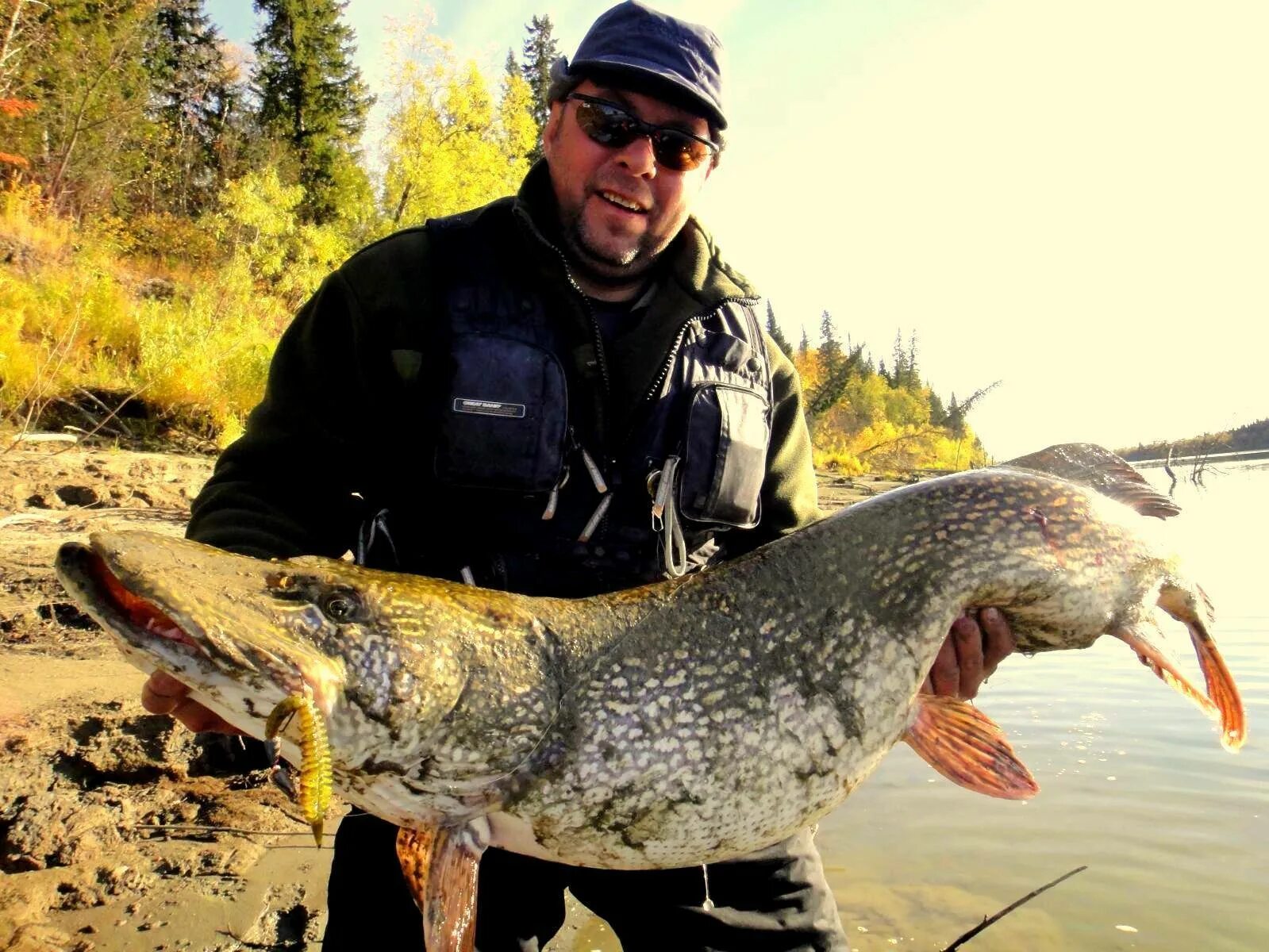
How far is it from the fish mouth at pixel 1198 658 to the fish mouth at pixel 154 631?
2219 mm

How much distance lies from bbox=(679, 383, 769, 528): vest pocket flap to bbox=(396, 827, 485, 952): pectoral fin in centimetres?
111

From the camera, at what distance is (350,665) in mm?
1678

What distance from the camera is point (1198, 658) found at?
2.52m

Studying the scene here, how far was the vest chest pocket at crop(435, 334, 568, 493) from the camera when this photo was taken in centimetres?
229

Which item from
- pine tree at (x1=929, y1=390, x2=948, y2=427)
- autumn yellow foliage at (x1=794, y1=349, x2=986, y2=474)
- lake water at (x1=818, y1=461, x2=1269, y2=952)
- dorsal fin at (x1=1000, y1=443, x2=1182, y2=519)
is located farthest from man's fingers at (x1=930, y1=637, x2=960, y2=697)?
pine tree at (x1=929, y1=390, x2=948, y2=427)

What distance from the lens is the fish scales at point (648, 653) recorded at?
1578 mm

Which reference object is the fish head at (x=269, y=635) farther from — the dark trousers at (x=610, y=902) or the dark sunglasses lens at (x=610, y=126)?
the dark sunglasses lens at (x=610, y=126)

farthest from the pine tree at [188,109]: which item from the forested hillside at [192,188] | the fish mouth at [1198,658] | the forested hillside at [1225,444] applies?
the forested hillside at [1225,444]

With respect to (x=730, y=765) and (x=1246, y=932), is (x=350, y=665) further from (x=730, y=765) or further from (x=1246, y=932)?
(x=1246, y=932)

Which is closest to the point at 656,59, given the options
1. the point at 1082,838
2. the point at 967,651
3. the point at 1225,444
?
the point at 967,651

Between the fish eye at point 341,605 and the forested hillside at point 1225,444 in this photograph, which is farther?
the forested hillside at point 1225,444

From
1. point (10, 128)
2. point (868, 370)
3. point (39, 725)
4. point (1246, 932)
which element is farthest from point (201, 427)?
point (868, 370)

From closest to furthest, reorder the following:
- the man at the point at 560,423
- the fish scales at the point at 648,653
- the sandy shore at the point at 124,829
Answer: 1. the fish scales at the point at 648,653
2. the man at the point at 560,423
3. the sandy shore at the point at 124,829

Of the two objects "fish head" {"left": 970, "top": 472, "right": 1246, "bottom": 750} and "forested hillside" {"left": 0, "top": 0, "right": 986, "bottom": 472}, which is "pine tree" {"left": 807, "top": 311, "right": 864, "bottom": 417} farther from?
"fish head" {"left": 970, "top": 472, "right": 1246, "bottom": 750}
